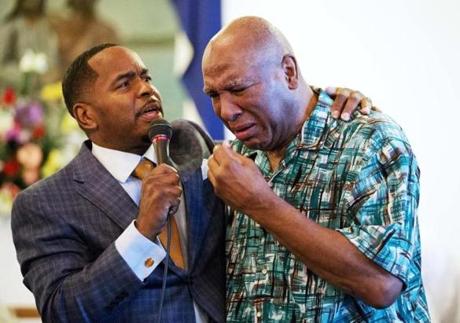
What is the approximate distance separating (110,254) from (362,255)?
541mm

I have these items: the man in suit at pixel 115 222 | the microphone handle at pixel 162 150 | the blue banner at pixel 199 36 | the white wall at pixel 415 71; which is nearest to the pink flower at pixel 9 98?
the blue banner at pixel 199 36

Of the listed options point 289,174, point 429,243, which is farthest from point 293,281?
point 429,243

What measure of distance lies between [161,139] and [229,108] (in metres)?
0.17

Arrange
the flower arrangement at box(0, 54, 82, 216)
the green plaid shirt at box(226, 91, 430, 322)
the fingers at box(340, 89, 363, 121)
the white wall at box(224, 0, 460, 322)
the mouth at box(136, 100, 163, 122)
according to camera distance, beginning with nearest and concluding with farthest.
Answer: the green plaid shirt at box(226, 91, 430, 322) → the fingers at box(340, 89, 363, 121) → the mouth at box(136, 100, 163, 122) → the white wall at box(224, 0, 460, 322) → the flower arrangement at box(0, 54, 82, 216)

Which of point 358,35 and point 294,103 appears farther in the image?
point 358,35

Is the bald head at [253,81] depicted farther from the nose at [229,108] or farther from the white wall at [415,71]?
the white wall at [415,71]

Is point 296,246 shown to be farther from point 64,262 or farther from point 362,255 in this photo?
point 64,262

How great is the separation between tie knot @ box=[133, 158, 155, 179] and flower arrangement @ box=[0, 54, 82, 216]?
163 centimetres

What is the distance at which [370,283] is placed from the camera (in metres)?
1.53

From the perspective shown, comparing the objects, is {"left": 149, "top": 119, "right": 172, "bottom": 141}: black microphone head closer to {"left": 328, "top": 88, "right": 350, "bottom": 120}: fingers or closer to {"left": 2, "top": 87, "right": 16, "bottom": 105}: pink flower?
{"left": 328, "top": 88, "right": 350, "bottom": 120}: fingers

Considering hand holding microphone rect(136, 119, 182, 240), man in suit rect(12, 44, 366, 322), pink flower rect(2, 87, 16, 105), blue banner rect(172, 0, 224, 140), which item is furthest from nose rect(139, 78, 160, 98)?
pink flower rect(2, 87, 16, 105)

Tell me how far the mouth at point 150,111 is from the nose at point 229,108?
0.28 meters

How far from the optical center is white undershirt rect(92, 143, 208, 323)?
5.58ft

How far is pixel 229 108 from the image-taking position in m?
1.68
